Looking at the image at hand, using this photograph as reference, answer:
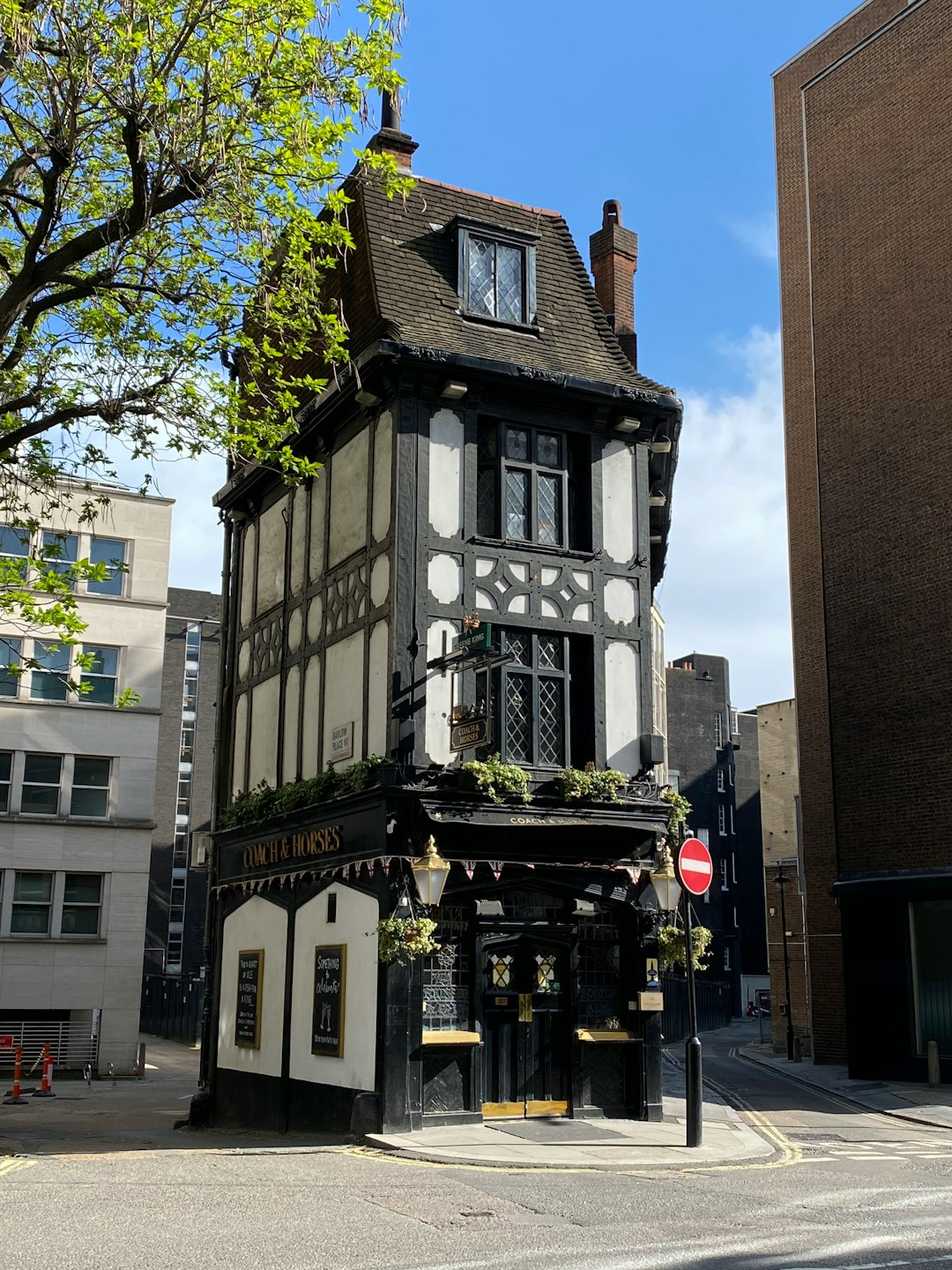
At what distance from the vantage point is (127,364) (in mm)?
15828

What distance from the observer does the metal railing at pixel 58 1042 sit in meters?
35.3

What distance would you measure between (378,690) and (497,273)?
23.8 feet

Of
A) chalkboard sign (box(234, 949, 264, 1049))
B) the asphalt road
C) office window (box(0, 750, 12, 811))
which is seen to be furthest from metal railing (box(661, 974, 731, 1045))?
the asphalt road

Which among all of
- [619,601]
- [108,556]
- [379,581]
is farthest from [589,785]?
[108,556]

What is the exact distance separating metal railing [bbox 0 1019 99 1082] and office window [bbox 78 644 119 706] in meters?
8.96

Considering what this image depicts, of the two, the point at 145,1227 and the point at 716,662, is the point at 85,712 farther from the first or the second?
the point at 716,662

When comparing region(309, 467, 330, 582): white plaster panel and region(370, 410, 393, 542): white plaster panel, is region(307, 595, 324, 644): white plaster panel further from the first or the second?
region(370, 410, 393, 542): white plaster panel

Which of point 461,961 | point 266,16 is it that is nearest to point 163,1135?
point 461,961

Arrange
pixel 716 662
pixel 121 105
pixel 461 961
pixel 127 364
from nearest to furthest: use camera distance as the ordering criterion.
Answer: pixel 121 105
pixel 127 364
pixel 461 961
pixel 716 662

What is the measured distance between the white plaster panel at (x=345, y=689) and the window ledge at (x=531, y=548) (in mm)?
2190

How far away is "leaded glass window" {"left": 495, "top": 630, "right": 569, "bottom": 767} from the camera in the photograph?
60.7 feet

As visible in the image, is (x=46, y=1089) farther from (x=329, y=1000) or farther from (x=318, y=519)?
(x=318, y=519)

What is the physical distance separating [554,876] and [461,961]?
173 cm

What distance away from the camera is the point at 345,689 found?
19531 mm
